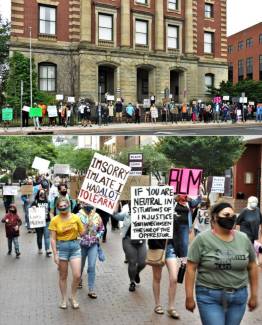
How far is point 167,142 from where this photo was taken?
1242 inches

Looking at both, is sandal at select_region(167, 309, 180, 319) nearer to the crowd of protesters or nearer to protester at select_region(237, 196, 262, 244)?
the crowd of protesters

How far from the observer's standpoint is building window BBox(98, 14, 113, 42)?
148 feet

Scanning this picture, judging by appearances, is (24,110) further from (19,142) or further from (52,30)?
(52,30)

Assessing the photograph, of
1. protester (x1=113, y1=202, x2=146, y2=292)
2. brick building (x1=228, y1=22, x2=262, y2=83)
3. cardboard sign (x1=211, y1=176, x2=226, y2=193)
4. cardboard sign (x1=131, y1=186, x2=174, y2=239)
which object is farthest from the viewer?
brick building (x1=228, y1=22, x2=262, y2=83)

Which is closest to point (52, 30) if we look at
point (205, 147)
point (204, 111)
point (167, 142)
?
point (204, 111)

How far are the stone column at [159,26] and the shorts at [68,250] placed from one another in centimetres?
4083

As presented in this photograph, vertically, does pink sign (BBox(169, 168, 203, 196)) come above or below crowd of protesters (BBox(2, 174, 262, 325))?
above

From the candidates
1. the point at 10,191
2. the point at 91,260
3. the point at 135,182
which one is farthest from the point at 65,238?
the point at 10,191

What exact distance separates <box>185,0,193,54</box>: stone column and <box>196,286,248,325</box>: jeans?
4558 centimetres

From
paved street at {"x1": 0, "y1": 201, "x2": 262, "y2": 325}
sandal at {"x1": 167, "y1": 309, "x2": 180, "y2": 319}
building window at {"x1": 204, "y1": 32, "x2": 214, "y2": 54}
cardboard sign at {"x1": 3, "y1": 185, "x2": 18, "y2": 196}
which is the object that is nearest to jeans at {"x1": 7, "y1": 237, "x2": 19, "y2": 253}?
paved street at {"x1": 0, "y1": 201, "x2": 262, "y2": 325}

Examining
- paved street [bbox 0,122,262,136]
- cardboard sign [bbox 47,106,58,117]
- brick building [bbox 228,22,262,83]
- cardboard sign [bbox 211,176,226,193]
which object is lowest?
cardboard sign [bbox 211,176,226,193]

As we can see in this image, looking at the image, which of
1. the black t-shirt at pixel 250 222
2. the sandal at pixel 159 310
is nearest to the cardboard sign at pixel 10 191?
the black t-shirt at pixel 250 222

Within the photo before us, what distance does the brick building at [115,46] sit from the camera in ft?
142

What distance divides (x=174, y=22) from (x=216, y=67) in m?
6.39
